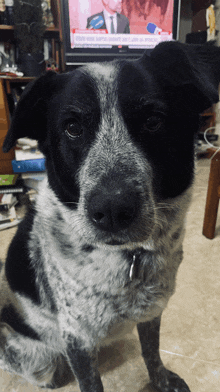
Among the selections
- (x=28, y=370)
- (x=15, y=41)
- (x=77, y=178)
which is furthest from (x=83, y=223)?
(x=15, y=41)

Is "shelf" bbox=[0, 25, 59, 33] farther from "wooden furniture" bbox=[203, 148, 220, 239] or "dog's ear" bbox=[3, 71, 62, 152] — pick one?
"dog's ear" bbox=[3, 71, 62, 152]

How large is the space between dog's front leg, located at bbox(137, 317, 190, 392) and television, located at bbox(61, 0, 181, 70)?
2.42 m

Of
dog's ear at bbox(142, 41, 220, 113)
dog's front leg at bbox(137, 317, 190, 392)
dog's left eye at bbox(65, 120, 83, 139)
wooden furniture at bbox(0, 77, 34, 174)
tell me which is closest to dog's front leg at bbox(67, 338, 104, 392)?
dog's front leg at bbox(137, 317, 190, 392)

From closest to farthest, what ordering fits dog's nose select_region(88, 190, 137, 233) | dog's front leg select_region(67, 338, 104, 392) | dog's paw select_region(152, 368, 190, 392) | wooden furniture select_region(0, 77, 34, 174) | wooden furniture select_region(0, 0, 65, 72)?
dog's nose select_region(88, 190, 137, 233) → dog's front leg select_region(67, 338, 104, 392) → dog's paw select_region(152, 368, 190, 392) → wooden furniture select_region(0, 77, 34, 174) → wooden furniture select_region(0, 0, 65, 72)

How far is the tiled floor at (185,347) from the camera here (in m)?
1.04

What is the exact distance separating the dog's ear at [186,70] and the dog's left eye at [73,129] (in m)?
0.26

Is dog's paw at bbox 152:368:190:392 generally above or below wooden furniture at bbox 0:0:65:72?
below

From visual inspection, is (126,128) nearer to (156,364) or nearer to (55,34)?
(156,364)

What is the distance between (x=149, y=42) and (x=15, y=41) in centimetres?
131

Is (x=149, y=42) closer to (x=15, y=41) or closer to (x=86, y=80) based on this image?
(x=15, y=41)

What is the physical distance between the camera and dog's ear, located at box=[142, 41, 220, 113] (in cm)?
69

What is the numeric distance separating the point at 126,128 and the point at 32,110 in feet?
1.05

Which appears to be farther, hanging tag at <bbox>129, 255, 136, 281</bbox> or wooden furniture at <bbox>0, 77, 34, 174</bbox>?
wooden furniture at <bbox>0, 77, 34, 174</bbox>

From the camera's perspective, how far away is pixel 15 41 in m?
2.50
